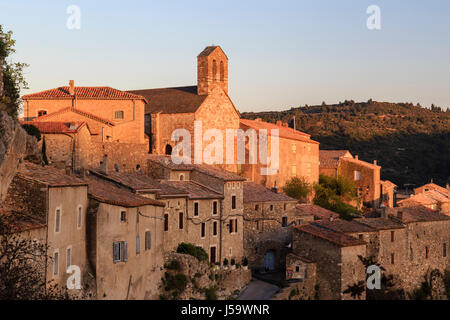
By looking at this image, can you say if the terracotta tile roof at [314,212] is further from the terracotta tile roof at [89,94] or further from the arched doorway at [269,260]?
the terracotta tile roof at [89,94]

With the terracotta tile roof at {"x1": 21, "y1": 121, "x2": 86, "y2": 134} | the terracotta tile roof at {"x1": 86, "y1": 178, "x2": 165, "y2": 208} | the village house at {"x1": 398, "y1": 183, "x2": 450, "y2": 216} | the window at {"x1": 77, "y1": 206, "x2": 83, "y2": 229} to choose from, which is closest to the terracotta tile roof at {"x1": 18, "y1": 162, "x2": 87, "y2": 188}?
the window at {"x1": 77, "y1": 206, "x2": 83, "y2": 229}

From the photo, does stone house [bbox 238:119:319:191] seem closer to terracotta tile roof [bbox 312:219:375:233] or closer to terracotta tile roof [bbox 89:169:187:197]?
terracotta tile roof [bbox 312:219:375:233]

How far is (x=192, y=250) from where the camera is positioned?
123ft

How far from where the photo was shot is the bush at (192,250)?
37281 millimetres

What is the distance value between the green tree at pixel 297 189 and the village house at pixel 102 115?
14856 mm

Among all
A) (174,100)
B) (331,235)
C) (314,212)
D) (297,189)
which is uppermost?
(174,100)

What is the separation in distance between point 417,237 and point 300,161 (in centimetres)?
1873

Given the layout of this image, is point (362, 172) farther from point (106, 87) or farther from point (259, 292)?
point (259, 292)

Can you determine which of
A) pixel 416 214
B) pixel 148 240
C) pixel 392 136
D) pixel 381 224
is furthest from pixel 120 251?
pixel 392 136

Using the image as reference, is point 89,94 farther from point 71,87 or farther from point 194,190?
point 194,190

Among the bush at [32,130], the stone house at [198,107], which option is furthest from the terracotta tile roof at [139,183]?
the stone house at [198,107]

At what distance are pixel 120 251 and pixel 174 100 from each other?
3157cm
